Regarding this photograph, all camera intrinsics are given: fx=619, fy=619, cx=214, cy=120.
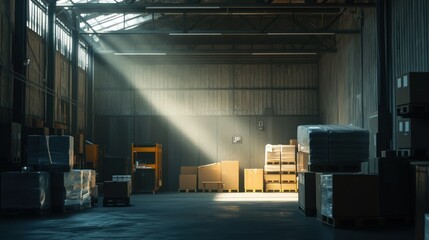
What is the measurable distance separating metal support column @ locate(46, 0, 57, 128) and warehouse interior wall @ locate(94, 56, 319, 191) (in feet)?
26.6

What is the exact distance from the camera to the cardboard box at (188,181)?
26.6 m

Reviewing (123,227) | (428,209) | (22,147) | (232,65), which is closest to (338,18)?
(232,65)

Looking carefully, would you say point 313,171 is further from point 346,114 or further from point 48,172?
point 346,114

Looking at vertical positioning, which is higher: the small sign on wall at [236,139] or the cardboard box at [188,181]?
the small sign on wall at [236,139]

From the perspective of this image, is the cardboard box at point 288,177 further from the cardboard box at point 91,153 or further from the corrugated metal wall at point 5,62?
the corrugated metal wall at point 5,62

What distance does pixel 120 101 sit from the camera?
28016mm

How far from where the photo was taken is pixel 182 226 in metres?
11.1

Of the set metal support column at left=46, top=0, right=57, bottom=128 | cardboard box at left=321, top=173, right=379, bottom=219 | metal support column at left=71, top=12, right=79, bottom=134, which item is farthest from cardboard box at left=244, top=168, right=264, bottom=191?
cardboard box at left=321, top=173, right=379, bottom=219

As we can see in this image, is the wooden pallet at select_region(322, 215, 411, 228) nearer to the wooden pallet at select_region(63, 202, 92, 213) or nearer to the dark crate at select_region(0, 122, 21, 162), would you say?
the wooden pallet at select_region(63, 202, 92, 213)

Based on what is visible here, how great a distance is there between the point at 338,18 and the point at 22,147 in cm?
1272

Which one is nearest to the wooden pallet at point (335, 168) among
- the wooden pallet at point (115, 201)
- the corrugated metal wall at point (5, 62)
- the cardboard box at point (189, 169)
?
the wooden pallet at point (115, 201)

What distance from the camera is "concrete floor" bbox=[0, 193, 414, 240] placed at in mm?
9641

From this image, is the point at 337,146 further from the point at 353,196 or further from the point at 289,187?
the point at 289,187

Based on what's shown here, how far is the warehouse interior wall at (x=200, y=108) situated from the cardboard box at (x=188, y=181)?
3.77 feet
